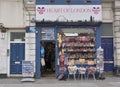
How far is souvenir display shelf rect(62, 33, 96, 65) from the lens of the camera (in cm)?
2247

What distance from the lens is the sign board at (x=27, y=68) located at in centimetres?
2117

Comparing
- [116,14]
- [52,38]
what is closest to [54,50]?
[52,38]

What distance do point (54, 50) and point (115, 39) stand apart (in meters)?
4.01

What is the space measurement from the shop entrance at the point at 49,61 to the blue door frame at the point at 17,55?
1.48 m

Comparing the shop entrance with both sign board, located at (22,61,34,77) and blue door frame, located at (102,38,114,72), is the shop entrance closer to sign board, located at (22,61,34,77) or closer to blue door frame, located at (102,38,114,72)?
sign board, located at (22,61,34,77)

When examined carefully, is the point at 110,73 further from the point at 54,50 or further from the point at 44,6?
the point at 44,6

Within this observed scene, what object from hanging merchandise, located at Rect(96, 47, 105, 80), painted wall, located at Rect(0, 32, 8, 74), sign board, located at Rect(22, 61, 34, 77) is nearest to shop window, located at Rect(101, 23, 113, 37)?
hanging merchandise, located at Rect(96, 47, 105, 80)

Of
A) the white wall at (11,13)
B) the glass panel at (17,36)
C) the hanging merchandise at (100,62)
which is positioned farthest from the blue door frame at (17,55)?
the hanging merchandise at (100,62)

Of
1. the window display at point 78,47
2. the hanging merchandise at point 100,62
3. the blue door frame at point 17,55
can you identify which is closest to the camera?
the hanging merchandise at point 100,62

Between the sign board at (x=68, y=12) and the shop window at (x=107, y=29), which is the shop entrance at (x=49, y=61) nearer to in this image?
the sign board at (x=68, y=12)

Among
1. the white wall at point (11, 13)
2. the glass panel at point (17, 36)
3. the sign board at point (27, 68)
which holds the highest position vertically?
the white wall at point (11, 13)

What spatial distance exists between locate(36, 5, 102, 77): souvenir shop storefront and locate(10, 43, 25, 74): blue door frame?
3.70 ft

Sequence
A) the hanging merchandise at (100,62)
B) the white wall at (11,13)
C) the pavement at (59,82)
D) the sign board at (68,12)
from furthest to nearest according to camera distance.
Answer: the white wall at (11,13), the sign board at (68,12), the hanging merchandise at (100,62), the pavement at (59,82)

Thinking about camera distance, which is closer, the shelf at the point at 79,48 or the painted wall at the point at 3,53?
the shelf at the point at 79,48
